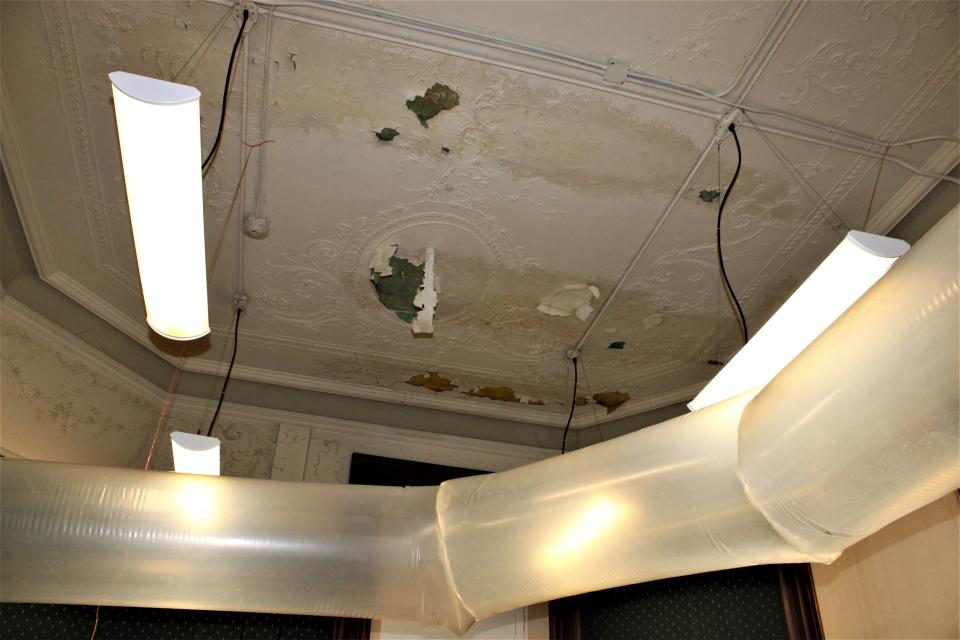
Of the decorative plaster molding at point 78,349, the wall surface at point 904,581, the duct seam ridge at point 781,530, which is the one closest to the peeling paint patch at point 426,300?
the decorative plaster molding at point 78,349

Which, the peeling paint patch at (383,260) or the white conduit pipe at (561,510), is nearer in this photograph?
the white conduit pipe at (561,510)

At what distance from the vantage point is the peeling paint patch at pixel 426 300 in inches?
103

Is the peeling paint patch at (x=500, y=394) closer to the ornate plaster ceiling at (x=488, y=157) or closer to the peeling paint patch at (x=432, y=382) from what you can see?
the peeling paint patch at (x=432, y=382)

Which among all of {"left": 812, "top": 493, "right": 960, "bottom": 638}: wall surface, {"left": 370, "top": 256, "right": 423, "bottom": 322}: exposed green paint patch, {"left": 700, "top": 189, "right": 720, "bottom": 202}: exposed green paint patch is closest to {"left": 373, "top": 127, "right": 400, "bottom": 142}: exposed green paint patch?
{"left": 370, "top": 256, "right": 423, "bottom": 322}: exposed green paint patch

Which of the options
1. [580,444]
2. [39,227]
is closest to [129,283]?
[39,227]

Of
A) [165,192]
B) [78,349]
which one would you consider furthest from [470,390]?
[165,192]

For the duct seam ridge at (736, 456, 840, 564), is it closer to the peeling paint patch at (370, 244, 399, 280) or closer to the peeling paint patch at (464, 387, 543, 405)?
the peeling paint patch at (370, 244, 399, 280)

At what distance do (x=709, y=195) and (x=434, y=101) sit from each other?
101 centimetres

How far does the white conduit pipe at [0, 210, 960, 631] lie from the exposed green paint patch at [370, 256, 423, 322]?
97 centimetres

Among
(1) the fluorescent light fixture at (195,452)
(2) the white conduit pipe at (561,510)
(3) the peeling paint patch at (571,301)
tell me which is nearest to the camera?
(2) the white conduit pipe at (561,510)

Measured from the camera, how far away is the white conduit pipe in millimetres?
1154

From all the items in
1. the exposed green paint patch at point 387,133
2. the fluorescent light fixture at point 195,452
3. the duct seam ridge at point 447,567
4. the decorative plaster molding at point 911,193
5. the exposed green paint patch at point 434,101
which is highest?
the decorative plaster molding at point 911,193

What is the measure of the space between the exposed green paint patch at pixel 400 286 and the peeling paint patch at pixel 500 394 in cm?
67

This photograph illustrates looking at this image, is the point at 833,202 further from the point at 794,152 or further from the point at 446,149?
the point at 446,149
